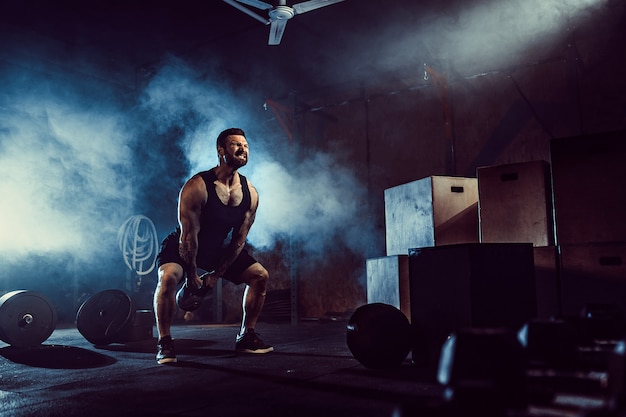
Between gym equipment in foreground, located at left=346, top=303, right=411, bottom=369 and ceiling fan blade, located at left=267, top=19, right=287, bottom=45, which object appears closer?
gym equipment in foreground, located at left=346, top=303, right=411, bottom=369

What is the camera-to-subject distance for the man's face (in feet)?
13.0

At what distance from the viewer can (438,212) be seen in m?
4.44

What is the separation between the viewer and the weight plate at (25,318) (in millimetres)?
4348

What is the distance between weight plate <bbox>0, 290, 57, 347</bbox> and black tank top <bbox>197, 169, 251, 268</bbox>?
1743mm

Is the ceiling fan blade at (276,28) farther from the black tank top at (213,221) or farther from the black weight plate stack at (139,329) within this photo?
the black weight plate stack at (139,329)

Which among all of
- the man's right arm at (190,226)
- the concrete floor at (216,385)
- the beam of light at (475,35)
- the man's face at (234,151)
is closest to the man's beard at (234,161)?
the man's face at (234,151)

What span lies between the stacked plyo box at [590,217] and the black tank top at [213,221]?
2344 mm

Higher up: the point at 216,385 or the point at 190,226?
the point at 190,226

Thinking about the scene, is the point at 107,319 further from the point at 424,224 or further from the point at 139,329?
the point at 424,224

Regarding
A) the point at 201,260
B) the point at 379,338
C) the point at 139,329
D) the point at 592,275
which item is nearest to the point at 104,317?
the point at 139,329

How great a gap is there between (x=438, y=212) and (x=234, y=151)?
6.12ft

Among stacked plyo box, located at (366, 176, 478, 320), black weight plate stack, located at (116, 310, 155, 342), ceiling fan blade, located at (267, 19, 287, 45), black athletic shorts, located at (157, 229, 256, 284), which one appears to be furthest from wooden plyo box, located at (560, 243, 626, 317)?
black weight plate stack, located at (116, 310, 155, 342)

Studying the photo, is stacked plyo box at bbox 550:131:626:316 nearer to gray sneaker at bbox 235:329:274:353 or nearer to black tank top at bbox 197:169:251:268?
gray sneaker at bbox 235:329:274:353

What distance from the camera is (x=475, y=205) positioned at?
4641 millimetres
